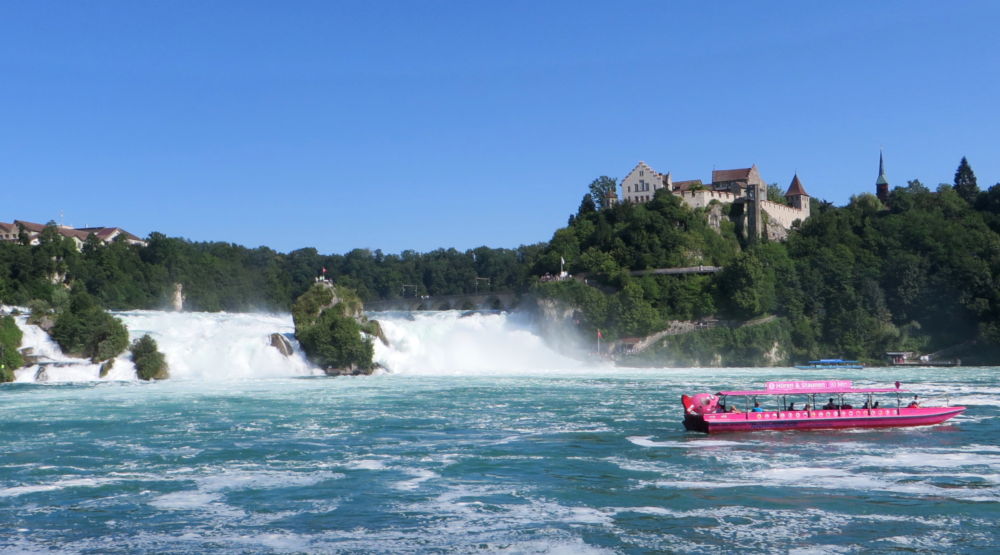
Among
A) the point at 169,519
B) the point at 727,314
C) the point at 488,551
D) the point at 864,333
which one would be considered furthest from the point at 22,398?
the point at 864,333

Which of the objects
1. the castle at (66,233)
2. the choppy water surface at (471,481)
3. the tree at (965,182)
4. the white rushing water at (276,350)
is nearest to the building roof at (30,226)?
the castle at (66,233)

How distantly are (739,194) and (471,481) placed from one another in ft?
246

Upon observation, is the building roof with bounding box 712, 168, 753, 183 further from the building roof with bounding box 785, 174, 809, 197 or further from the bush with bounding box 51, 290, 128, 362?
the bush with bounding box 51, 290, 128, 362

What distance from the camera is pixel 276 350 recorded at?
197 ft

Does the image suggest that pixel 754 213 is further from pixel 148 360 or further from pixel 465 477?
pixel 465 477

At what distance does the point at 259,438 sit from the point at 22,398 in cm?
1729

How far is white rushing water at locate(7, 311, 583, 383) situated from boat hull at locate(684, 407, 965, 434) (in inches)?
1280

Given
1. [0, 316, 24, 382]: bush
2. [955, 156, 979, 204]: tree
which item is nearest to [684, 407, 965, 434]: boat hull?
[0, 316, 24, 382]: bush

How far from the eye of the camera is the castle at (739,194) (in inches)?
3563

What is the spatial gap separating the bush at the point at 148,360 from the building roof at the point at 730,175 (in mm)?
59102

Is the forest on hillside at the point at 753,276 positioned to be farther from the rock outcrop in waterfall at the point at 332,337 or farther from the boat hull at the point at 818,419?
the boat hull at the point at 818,419

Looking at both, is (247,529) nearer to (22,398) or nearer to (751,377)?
(22,398)

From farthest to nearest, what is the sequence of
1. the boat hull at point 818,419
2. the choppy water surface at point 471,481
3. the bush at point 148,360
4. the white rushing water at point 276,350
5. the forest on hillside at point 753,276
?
1. the forest on hillside at point 753,276
2. the white rushing water at point 276,350
3. the bush at point 148,360
4. the boat hull at point 818,419
5. the choppy water surface at point 471,481

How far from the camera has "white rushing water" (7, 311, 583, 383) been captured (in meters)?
55.7
